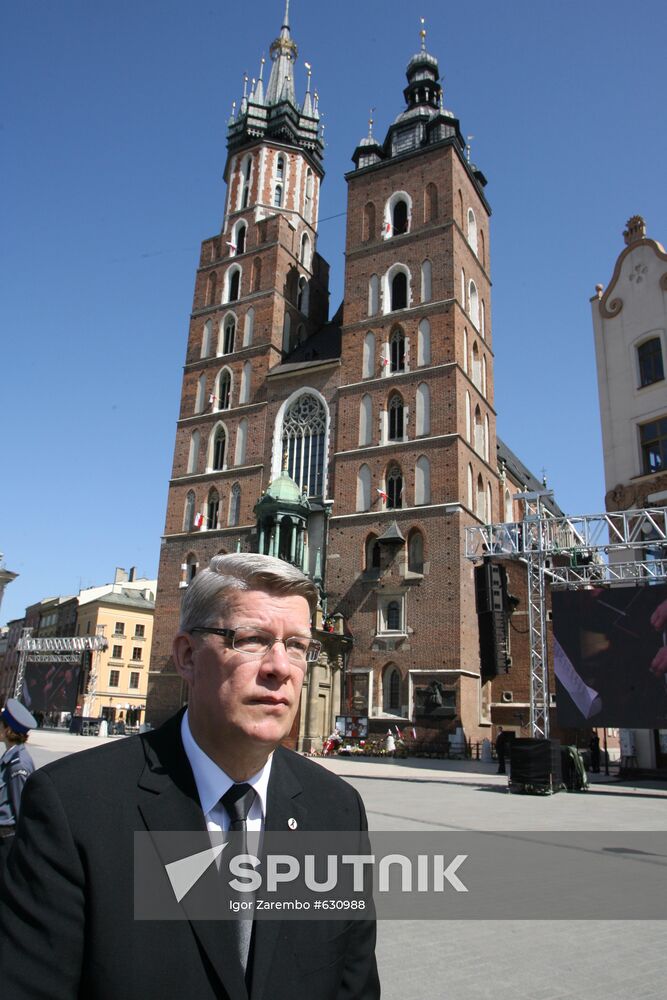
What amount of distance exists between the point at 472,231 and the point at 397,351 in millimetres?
8129

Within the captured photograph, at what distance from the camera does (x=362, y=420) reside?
31844mm

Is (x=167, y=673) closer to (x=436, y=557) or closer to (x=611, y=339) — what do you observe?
(x=436, y=557)

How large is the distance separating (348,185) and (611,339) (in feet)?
58.6

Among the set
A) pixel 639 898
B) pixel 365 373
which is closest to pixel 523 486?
pixel 365 373

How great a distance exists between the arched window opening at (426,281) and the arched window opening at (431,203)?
7.63 feet

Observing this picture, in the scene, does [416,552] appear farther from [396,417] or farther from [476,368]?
[476,368]

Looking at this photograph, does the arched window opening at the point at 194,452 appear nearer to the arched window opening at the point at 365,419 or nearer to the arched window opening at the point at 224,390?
the arched window opening at the point at 224,390

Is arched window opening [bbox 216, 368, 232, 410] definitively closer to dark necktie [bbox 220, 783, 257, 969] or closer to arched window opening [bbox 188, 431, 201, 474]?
arched window opening [bbox 188, 431, 201, 474]

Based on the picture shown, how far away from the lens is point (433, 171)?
111 feet

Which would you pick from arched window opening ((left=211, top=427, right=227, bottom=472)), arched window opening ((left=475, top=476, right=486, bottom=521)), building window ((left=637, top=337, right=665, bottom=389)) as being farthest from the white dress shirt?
arched window opening ((left=211, top=427, right=227, bottom=472))

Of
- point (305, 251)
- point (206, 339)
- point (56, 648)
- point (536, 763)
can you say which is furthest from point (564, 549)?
point (56, 648)

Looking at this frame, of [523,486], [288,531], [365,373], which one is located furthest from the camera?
[523,486]

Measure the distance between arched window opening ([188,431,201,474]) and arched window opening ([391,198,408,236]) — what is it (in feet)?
44.9

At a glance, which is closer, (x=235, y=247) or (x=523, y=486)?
(x=235, y=247)
